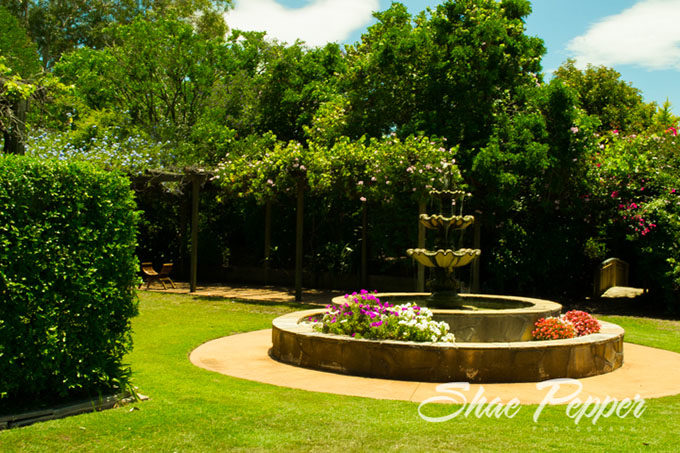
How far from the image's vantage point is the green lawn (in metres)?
4.71

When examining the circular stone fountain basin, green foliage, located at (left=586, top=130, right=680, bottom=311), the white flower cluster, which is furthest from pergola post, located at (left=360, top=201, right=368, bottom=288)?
the circular stone fountain basin

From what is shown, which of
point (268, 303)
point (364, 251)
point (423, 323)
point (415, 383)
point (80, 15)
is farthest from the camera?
point (80, 15)

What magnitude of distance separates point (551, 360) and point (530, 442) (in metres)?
2.58

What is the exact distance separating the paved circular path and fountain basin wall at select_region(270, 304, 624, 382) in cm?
13

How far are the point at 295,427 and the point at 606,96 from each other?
26435 mm

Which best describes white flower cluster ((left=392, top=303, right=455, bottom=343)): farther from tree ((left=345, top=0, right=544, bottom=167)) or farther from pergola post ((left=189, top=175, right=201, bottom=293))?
pergola post ((left=189, top=175, right=201, bottom=293))

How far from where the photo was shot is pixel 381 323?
Result: 7.71 meters

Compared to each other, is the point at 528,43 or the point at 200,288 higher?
the point at 528,43

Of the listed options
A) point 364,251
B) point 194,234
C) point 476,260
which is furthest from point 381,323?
point 194,234

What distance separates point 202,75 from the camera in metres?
24.2

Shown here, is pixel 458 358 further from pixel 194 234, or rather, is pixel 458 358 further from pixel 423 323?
pixel 194 234

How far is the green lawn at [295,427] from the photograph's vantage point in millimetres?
4715

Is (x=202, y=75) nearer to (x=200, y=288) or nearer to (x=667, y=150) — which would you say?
(x=200, y=288)

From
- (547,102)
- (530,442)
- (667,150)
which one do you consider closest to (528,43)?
(547,102)
